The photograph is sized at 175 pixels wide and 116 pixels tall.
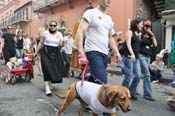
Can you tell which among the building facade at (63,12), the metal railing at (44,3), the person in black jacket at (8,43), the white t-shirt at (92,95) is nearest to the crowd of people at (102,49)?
the white t-shirt at (92,95)

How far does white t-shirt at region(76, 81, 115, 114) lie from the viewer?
412cm

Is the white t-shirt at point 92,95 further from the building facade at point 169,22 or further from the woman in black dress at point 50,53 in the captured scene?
the building facade at point 169,22

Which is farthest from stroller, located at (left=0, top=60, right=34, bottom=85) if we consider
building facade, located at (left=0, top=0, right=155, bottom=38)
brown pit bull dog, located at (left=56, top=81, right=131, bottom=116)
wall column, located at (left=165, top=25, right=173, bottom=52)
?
wall column, located at (left=165, top=25, right=173, bottom=52)

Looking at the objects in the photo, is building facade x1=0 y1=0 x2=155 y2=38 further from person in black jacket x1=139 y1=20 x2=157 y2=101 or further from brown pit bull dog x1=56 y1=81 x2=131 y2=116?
brown pit bull dog x1=56 y1=81 x2=131 y2=116

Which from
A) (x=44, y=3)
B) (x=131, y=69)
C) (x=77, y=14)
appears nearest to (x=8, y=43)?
(x=131, y=69)

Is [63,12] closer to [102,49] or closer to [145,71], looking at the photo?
[145,71]

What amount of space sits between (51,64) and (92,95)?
3.63m

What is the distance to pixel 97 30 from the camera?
15.7 ft

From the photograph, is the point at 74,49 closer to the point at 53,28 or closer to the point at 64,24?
the point at 53,28

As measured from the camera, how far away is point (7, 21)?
167 feet

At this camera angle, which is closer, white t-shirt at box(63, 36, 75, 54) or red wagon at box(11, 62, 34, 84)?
red wagon at box(11, 62, 34, 84)

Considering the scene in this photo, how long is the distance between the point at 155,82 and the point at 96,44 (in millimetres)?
6687

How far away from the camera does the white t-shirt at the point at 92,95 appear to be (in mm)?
4125

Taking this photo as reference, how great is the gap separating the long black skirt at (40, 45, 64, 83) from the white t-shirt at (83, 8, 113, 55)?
2959 millimetres
